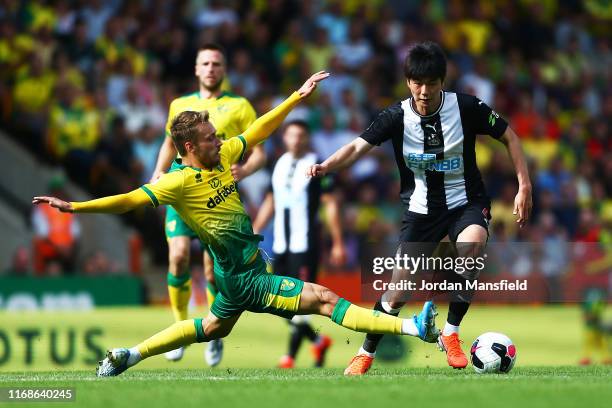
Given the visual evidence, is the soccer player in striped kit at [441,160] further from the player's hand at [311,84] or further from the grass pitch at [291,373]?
the grass pitch at [291,373]

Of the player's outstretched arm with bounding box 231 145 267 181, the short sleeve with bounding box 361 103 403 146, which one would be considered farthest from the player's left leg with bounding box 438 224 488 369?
the player's outstretched arm with bounding box 231 145 267 181

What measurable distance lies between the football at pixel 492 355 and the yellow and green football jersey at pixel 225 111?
2.92 m

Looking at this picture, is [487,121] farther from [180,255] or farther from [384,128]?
[180,255]

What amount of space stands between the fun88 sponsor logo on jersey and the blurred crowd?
753cm

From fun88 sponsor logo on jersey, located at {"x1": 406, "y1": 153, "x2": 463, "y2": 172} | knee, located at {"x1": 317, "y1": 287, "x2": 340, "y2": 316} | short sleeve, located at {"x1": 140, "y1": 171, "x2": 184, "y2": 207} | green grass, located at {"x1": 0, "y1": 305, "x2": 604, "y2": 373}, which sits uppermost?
fun88 sponsor logo on jersey, located at {"x1": 406, "y1": 153, "x2": 463, "y2": 172}

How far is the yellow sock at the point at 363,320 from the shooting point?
27.6ft

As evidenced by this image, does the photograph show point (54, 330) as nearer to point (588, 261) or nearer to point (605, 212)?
point (588, 261)

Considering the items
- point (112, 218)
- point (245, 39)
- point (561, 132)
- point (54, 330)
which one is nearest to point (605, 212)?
point (561, 132)

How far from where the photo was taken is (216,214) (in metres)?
8.51

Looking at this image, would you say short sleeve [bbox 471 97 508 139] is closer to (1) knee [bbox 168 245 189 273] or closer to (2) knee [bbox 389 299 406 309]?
(2) knee [bbox 389 299 406 309]

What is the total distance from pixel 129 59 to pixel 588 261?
7116 mm

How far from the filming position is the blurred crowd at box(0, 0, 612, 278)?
55.7 ft

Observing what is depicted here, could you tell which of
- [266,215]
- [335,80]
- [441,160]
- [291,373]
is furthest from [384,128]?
[335,80]

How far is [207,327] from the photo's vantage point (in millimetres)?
8672
